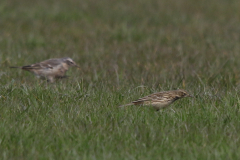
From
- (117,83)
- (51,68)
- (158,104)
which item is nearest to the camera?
(158,104)

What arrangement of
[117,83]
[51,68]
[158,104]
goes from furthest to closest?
[51,68] < [117,83] < [158,104]

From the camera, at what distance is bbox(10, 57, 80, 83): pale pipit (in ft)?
31.2

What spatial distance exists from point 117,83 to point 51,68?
1.91m

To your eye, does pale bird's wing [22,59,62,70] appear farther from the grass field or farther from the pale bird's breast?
the pale bird's breast

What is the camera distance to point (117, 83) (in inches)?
332

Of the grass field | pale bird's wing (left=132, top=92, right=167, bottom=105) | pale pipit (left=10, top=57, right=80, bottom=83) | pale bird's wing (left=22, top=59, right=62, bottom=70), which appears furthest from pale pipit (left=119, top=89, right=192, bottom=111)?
pale bird's wing (left=22, top=59, right=62, bottom=70)

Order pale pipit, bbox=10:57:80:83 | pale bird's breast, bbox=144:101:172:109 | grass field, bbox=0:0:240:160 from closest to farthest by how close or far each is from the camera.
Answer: grass field, bbox=0:0:240:160, pale bird's breast, bbox=144:101:172:109, pale pipit, bbox=10:57:80:83

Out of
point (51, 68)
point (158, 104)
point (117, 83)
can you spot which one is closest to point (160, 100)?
point (158, 104)

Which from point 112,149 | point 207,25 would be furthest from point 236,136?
point 207,25

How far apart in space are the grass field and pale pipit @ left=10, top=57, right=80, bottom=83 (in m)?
0.20

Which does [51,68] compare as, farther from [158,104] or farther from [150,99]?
[158,104]

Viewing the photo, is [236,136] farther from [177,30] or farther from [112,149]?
[177,30]

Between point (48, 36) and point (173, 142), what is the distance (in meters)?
9.92

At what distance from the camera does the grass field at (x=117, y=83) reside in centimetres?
504
